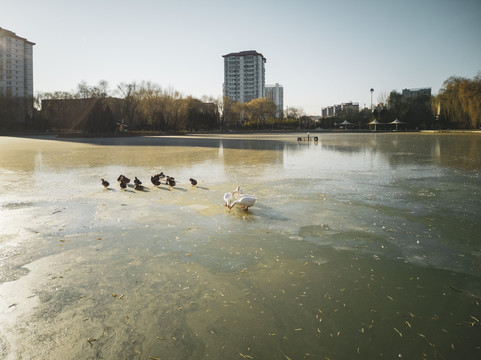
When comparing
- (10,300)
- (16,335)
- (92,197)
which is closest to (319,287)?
(16,335)

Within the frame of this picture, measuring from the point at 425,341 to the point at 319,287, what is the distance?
3.55ft

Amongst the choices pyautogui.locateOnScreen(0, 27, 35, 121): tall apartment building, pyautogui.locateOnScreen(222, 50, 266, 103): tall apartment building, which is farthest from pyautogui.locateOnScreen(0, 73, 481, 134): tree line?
pyautogui.locateOnScreen(222, 50, 266, 103): tall apartment building

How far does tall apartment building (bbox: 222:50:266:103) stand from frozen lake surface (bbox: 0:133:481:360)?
16720cm

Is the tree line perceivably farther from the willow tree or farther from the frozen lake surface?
the frozen lake surface

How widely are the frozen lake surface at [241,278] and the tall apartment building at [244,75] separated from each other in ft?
549

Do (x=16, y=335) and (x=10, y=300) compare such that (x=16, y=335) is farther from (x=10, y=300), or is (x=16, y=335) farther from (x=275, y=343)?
(x=275, y=343)

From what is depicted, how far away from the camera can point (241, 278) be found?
384 centimetres

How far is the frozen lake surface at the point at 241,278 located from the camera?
2756 millimetres

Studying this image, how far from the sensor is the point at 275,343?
2.74m

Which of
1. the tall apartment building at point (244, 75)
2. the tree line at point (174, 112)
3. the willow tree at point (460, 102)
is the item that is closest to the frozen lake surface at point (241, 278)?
the willow tree at point (460, 102)

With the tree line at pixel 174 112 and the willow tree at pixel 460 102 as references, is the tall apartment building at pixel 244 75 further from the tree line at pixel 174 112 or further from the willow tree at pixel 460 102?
the willow tree at pixel 460 102

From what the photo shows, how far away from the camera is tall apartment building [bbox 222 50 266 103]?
167750mm

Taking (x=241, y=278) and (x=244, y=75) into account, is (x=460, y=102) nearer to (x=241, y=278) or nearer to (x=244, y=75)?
(x=241, y=278)

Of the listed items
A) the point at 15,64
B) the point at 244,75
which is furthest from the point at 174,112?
the point at 244,75
